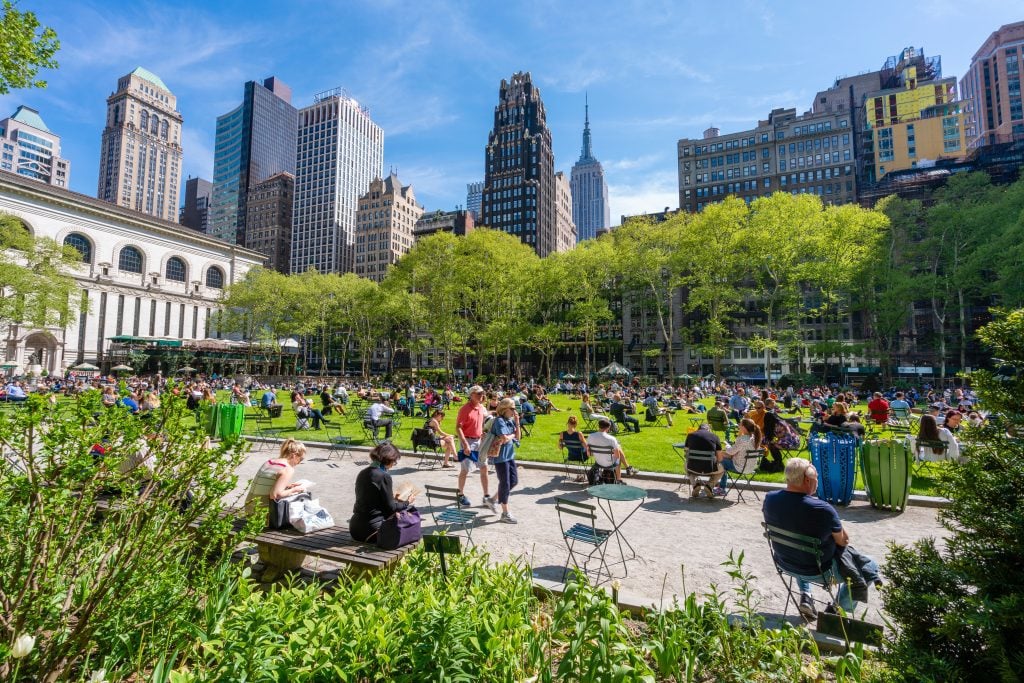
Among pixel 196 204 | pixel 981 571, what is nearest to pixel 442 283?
pixel 981 571

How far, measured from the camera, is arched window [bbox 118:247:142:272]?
235ft

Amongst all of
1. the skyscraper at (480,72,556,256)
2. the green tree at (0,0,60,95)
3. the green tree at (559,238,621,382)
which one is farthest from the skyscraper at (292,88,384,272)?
the green tree at (0,0,60,95)

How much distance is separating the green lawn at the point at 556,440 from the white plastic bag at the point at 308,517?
7.11 metres

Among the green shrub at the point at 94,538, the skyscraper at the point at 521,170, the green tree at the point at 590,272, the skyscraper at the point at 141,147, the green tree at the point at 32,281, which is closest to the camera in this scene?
the green shrub at the point at 94,538

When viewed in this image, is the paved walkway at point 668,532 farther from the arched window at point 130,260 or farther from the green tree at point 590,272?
the arched window at point 130,260

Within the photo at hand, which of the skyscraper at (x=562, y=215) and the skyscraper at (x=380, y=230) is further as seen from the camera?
the skyscraper at (x=562, y=215)

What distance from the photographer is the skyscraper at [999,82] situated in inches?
4188

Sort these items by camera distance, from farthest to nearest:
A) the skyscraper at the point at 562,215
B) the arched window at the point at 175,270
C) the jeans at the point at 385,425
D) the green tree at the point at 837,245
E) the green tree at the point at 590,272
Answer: the skyscraper at the point at 562,215
the arched window at the point at 175,270
the green tree at the point at 590,272
the green tree at the point at 837,245
the jeans at the point at 385,425

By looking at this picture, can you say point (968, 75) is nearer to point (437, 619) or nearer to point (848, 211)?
point (848, 211)

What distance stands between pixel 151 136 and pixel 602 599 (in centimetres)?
20565

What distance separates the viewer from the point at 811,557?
4469 millimetres

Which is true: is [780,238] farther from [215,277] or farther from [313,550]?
[215,277]

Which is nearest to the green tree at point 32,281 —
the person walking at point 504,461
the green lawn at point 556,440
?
the green lawn at point 556,440

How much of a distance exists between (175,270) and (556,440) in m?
87.3
